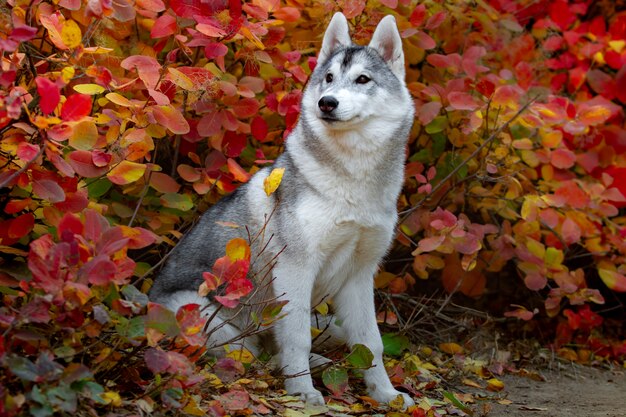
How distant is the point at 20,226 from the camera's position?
138 inches

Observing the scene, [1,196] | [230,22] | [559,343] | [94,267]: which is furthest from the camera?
[559,343]

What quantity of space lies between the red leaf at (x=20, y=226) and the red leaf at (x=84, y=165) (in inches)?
13.5

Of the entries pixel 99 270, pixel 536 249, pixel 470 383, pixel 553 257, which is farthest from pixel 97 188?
pixel 553 257

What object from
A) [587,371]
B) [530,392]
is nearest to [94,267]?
[530,392]

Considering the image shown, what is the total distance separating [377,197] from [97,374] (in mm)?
1691

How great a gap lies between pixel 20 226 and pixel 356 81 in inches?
71.7

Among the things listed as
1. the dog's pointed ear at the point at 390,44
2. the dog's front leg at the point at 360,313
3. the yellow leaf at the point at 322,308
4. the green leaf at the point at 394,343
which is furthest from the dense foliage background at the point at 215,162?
the yellow leaf at the point at 322,308

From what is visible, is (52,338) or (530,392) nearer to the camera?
(52,338)

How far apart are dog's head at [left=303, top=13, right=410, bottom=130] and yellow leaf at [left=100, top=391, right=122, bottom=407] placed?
1739mm

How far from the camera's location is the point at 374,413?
3.88 meters

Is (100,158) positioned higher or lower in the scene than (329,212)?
higher

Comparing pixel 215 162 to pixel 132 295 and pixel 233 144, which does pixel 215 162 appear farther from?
pixel 132 295

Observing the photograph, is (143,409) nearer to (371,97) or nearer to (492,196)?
(371,97)

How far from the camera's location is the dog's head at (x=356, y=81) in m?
3.96
